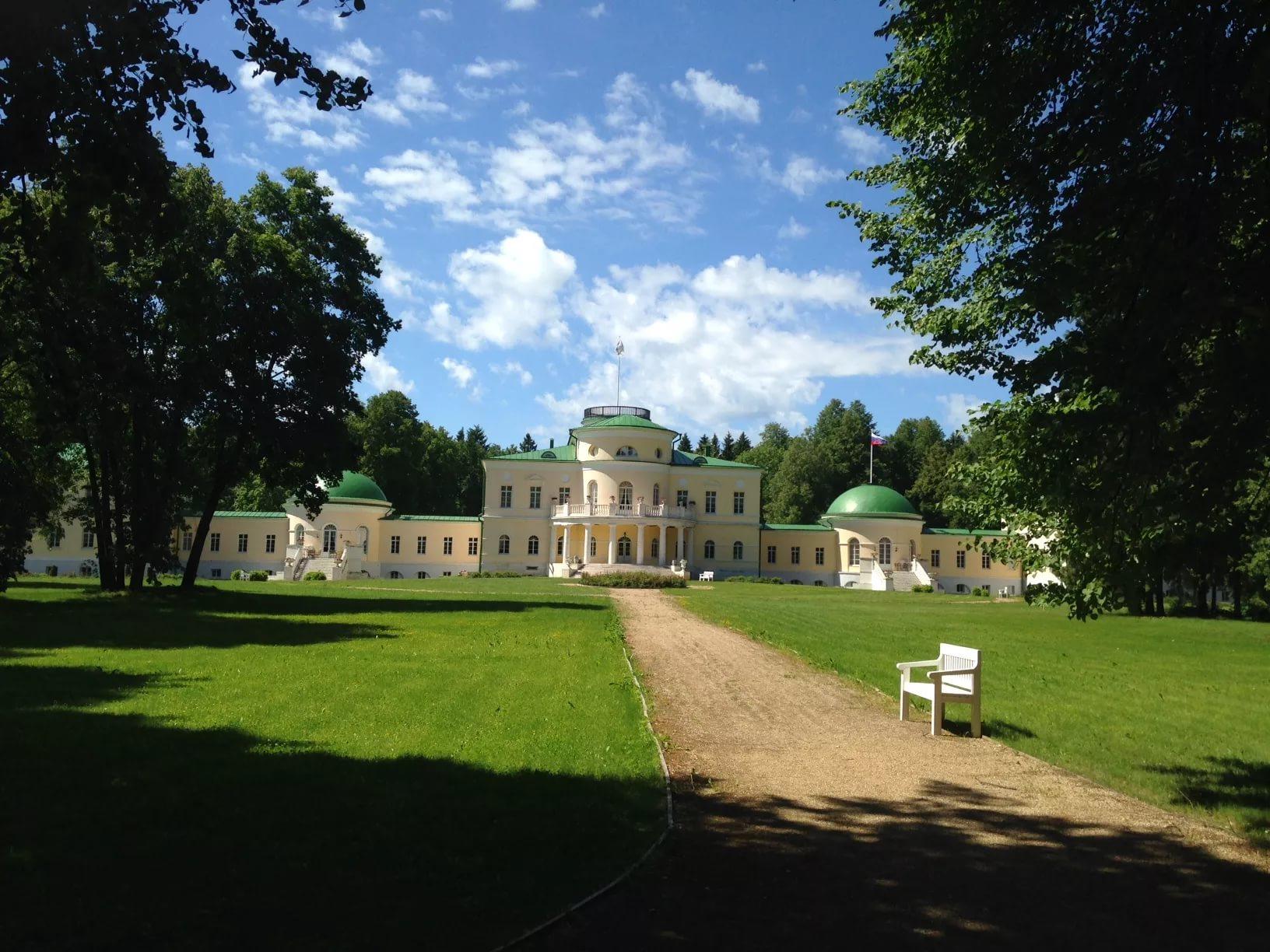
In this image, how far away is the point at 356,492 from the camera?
64125mm

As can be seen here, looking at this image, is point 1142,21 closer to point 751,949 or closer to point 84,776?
point 751,949

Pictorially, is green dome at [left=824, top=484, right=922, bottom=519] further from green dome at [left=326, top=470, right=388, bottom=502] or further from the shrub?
green dome at [left=326, top=470, right=388, bottom=502]

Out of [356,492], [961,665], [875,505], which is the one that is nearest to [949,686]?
[961,665]

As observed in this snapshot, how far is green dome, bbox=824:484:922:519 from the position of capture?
6488cm

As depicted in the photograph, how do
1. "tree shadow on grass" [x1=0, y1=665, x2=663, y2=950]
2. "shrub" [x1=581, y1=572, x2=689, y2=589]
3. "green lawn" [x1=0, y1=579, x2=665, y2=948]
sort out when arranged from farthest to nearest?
"shrub" [x1=581, y1=572, x2=689, y2=589] → "green lawn" [x1=0, y1=579, x2=665, y2=948] → "tree shadow on grass" [x1=0, y1=665, x2=663, y2=950]

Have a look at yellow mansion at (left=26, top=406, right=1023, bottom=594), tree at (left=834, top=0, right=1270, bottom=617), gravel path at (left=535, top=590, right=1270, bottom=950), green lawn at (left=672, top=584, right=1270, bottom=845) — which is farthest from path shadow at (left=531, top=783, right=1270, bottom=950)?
yellow mansion at (left=26, top=406, right=1023, bottom=594)

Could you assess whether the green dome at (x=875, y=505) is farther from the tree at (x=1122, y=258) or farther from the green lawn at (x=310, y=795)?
the tree at (x=1122, y=258)

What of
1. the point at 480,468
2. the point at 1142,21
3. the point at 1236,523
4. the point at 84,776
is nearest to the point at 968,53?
the point at 1142,21

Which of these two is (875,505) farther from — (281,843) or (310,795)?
(281,843)

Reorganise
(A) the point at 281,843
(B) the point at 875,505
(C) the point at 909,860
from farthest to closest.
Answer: (B) the point at 875,505
(C) the point at 909,860
(A) the point at 281,843

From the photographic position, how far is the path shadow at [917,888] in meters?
5.00

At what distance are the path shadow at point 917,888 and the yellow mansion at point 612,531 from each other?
53.5m

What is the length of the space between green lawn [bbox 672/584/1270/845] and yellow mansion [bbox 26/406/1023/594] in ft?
100

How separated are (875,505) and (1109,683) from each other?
5044 centimetres
